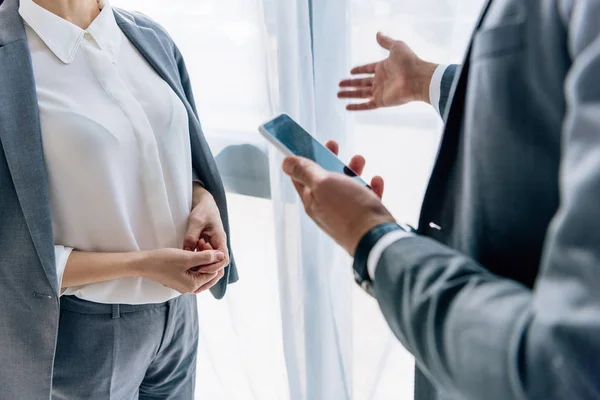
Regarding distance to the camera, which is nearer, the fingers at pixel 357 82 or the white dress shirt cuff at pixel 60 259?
the white dress shirt cuff at pixel 60 259

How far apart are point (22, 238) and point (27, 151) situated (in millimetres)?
150

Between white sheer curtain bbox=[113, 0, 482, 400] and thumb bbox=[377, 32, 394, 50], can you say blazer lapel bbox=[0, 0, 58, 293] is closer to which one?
white sheer curtain bbox=[113, 0, 482, 400]

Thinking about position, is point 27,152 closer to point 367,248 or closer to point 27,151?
point 27,151

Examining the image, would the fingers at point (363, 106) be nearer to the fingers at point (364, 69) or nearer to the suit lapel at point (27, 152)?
the fingers at point (364, 69)

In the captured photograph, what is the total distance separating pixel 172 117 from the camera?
106 cm

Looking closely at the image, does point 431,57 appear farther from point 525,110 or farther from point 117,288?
point 117,288

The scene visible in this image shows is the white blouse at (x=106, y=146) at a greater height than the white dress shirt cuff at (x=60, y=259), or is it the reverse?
the white blouse at (x=106, y=146)

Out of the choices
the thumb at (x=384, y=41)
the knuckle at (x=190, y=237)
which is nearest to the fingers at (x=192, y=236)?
the knuckle at (x=190, y=237)

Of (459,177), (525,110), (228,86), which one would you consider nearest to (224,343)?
(228,86)

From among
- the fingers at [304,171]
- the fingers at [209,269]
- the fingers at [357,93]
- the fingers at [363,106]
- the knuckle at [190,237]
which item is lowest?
the fingers at [209,269]

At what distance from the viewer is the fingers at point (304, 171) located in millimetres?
613

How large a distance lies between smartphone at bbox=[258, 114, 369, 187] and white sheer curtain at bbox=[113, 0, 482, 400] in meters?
0.38

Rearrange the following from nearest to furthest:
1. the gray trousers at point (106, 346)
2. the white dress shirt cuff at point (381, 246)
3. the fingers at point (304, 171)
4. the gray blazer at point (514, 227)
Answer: the gray blazer at point (514, 227) < the white dress shirt cuff at point (381, 246) < the fingers at point (304, 171) < the gray trousers at point (106, 346)

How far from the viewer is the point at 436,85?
89cm
